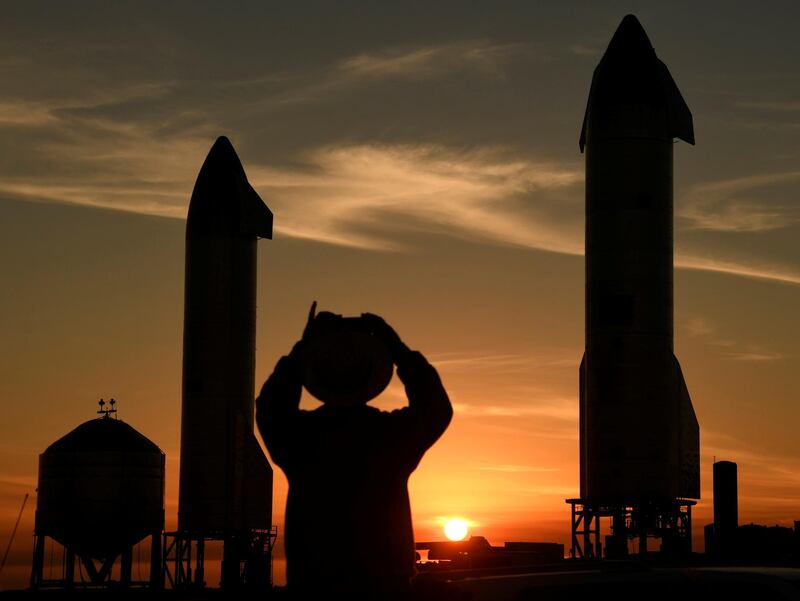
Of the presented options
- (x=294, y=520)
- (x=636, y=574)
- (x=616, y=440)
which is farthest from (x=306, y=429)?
(x=616, y=440)

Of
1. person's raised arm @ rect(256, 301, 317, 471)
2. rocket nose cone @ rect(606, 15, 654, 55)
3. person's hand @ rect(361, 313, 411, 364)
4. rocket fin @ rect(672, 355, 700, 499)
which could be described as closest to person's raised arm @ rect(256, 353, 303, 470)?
person's raised arm @ rect(256, 301, 317, 471)

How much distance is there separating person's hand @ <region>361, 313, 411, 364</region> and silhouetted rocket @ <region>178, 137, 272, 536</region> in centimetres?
7454

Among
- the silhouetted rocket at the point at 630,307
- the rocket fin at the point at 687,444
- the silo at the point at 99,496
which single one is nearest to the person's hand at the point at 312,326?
the silhouetted rocket at the point at 630,307

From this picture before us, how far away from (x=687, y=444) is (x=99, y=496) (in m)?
32.5

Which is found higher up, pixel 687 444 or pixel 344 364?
pixel 687 444

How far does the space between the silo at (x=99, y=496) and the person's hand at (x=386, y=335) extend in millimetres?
73393

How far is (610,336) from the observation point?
65000mm

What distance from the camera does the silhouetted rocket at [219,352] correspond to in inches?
3324

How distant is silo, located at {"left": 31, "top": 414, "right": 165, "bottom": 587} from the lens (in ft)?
267

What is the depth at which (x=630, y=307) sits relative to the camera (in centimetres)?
6494

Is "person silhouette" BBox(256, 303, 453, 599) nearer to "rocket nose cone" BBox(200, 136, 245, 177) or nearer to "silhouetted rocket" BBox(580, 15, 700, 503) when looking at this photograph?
"silhouetted rocket" BBox(580, 15, 700, 503)

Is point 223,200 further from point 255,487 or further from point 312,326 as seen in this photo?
point 312,326

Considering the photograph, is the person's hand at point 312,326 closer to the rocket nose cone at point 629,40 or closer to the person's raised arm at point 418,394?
the person's raised arm at point 418,394

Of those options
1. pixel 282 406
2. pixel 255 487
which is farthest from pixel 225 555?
pixel 282 406
